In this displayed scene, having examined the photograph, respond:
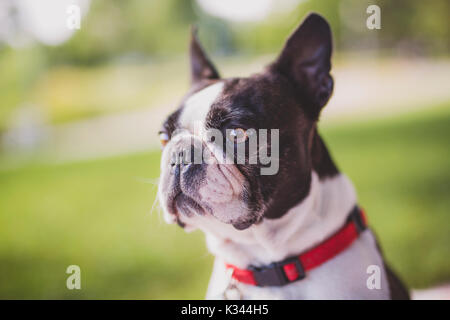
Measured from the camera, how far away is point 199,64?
1.85 metres

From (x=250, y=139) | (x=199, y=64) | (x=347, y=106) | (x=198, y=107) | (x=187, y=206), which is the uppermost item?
(x=347, y=106)

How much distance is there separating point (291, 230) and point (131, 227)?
202 cm

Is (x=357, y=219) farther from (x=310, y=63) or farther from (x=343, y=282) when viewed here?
(x=310, y=63)

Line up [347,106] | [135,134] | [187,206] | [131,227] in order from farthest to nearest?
[347,106] → [135,134] → [131,227] → [187,206]

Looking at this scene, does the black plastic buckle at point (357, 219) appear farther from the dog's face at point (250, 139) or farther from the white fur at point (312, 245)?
the dog's face at point (250, 139)

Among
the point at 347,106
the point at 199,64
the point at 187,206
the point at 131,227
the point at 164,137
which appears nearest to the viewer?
the point at 187,206

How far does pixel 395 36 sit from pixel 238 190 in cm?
270

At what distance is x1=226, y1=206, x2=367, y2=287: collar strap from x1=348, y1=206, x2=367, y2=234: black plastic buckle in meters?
0.03

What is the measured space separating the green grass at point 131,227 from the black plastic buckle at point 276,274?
0.78 metres

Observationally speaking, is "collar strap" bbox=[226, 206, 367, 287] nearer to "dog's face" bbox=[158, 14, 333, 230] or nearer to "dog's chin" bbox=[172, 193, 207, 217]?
"dog's face" bbox=[158, 14, 333, 230]

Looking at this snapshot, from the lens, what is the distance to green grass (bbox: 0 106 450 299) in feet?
8.45

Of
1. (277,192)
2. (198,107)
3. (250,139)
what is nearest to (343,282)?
(277,192)

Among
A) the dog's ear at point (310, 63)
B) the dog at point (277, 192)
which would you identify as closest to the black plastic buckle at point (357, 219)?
the dog at point (277, 192)

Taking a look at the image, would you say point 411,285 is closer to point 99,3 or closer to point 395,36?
point 395,36
